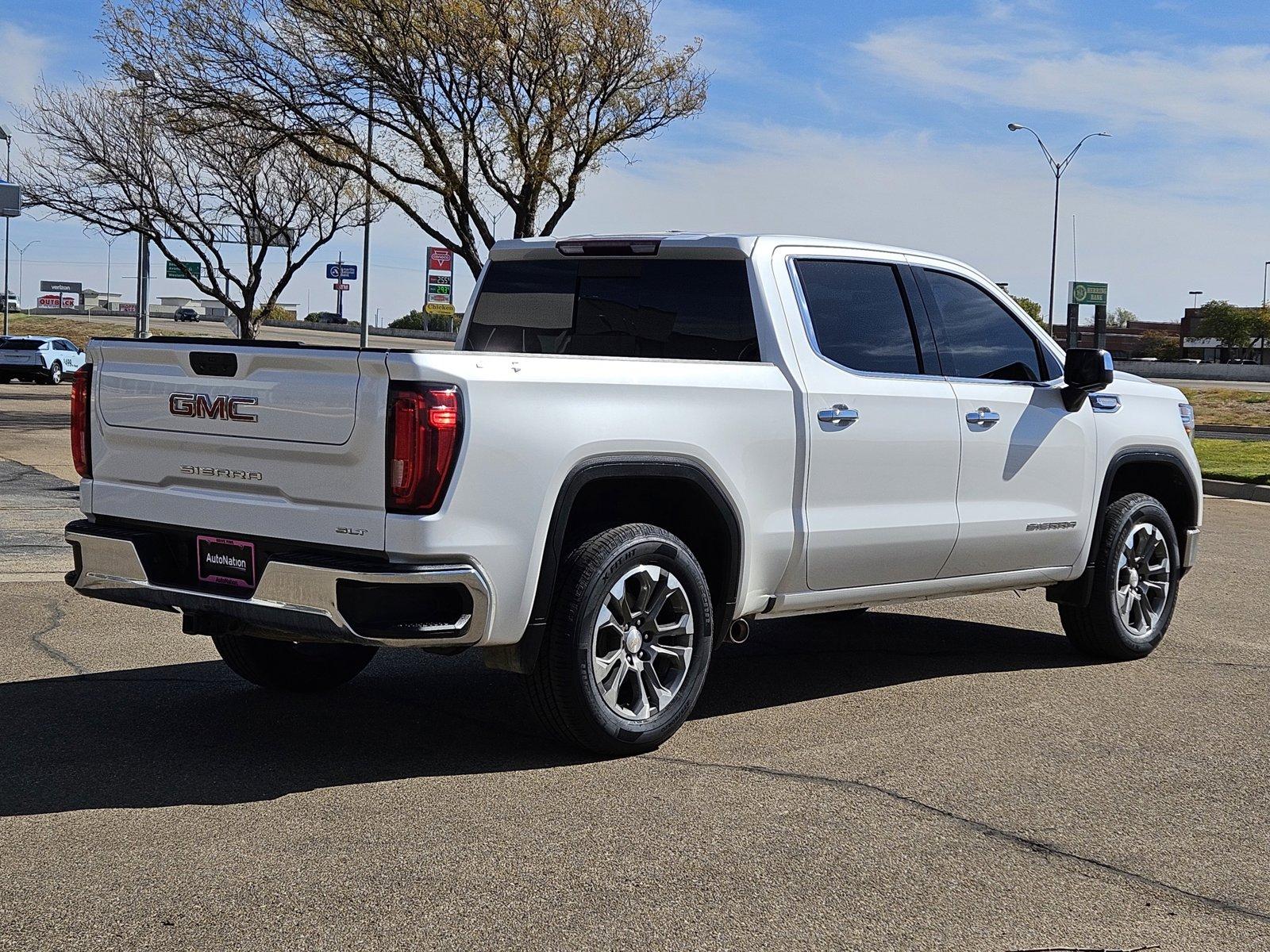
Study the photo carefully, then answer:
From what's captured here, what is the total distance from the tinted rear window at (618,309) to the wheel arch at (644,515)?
2.23 ft

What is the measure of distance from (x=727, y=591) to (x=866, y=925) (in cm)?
213

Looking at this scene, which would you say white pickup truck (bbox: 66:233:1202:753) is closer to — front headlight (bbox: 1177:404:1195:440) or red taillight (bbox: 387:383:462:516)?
red taillight (bbox: 387:383:462:516)

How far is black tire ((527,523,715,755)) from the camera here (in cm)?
522

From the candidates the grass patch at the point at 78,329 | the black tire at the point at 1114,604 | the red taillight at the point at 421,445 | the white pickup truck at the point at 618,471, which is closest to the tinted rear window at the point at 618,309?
the white pickup truck at the point at 618,471

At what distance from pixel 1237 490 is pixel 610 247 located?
582 inches

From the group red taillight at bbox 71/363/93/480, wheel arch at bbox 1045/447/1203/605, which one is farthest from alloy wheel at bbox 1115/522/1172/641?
red taillight at bbox 71/363/93/480

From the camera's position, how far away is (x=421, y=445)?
4754 millimetres

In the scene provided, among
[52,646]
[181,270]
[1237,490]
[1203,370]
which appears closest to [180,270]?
[181,270]

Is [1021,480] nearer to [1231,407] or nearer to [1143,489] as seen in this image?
[1143,489]

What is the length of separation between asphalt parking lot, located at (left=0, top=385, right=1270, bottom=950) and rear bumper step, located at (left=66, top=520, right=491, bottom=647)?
55cm

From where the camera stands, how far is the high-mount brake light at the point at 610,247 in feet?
21.4

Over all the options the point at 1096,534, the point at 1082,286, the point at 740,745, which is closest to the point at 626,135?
the point at 1096,534

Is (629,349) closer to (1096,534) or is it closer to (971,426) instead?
(971,426)

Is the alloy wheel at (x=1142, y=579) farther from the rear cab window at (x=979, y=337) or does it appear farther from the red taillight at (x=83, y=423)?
the red taillight at (x=83, y=423)
